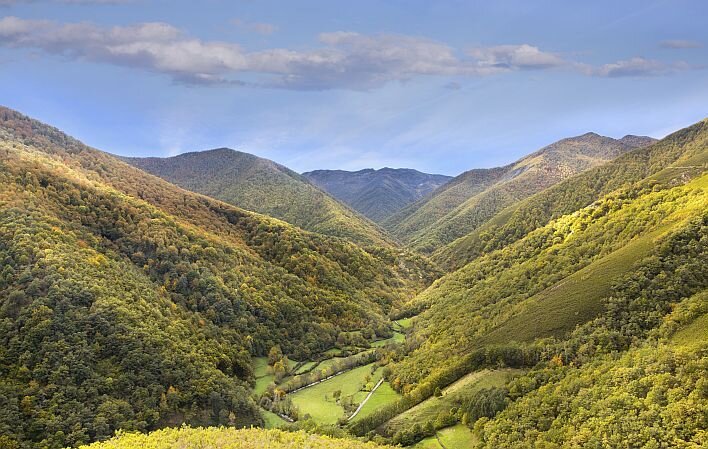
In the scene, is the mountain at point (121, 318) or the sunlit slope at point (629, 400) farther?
the mountain at point (121, 318)

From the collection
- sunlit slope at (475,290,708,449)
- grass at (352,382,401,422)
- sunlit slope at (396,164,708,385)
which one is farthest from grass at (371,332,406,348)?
sunlit slope at (475,290,708,449)

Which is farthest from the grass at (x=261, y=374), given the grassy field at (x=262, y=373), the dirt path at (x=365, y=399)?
the dirt path at (x=365, y=399)

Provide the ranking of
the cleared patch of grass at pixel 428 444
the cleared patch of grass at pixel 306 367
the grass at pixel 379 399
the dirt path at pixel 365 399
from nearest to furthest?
the cleared patch of grass at pixel 428 444 → the dirt path at pixel 365 399 → the grass at pixel 379 399 → the cleared patch of grass at pixel 306 367

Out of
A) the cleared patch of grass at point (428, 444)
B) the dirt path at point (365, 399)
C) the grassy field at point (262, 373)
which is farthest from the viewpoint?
the grassy field at point (262, 373)

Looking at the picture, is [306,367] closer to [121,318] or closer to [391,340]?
[391,340]

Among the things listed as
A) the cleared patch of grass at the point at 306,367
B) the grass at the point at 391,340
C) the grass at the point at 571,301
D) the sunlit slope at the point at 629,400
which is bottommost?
the cleared patch of grass at the point at 306,367

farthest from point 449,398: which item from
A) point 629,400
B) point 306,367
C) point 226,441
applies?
point 306,367

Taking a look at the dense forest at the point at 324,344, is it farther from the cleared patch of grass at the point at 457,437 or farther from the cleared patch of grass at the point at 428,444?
the cleared patch of grass at the point at 457,437
